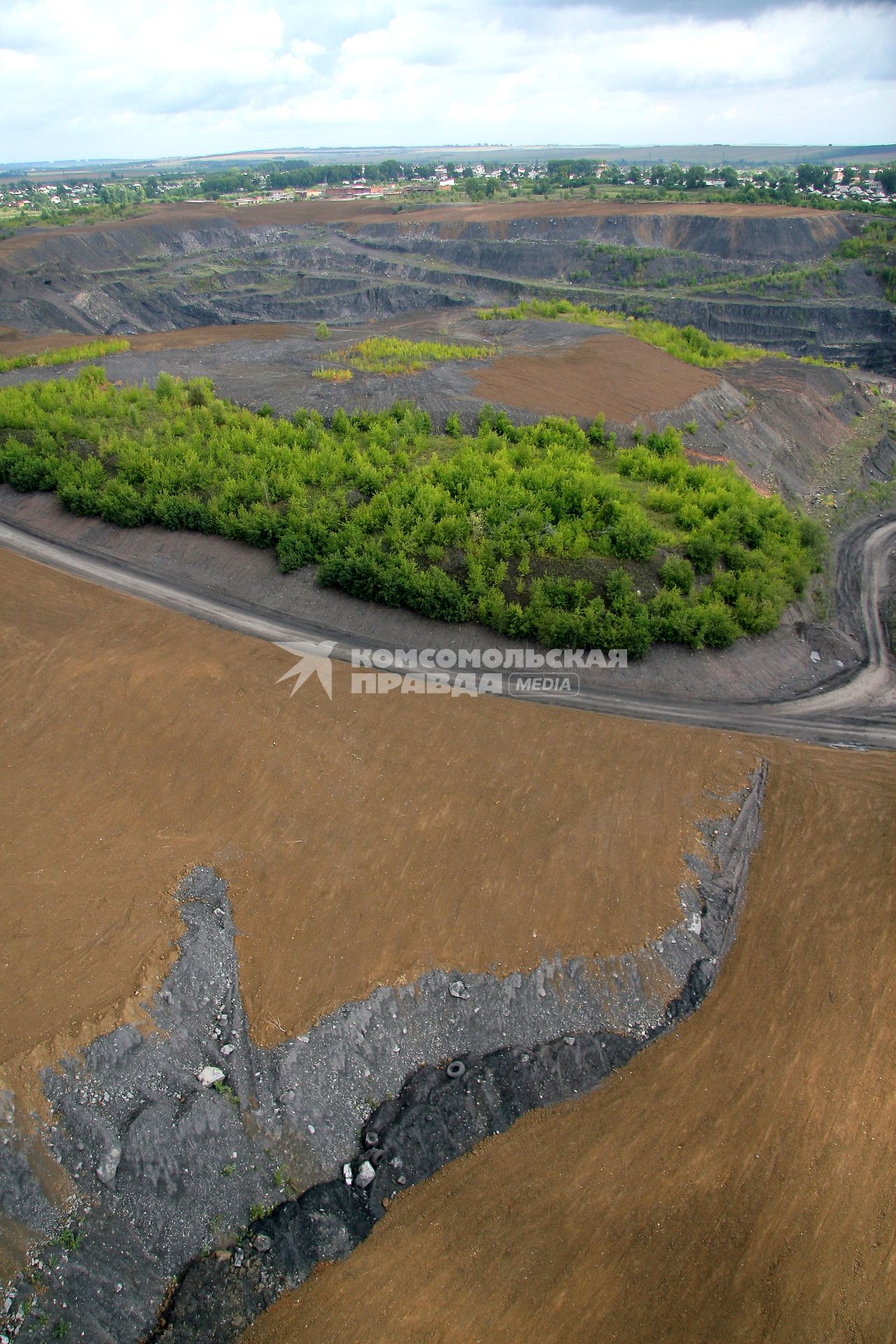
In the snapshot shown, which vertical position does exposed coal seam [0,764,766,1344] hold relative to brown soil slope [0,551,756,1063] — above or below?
below

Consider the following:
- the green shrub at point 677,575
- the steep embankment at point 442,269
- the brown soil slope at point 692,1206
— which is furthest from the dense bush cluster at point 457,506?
the steep embankment at point 442,269

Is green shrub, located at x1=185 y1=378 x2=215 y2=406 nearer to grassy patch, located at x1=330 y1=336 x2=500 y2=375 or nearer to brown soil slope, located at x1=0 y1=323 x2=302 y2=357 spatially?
grassy patch, located at x1=330 y1=336 x2=500 y2=375

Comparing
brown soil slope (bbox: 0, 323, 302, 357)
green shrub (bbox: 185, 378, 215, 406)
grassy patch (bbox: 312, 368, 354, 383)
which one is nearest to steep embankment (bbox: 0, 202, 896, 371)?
brown soil slope (bbox: 0, 323, 302, 357)

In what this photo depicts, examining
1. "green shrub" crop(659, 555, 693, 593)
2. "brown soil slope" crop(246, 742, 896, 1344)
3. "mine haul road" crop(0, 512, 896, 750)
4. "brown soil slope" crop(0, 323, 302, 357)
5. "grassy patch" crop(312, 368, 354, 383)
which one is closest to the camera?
"brown soil slope" crop(246, 742, 896, 1344)

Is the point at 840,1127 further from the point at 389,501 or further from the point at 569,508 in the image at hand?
the point at 389,501

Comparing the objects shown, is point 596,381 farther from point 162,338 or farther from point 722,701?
point 162,338

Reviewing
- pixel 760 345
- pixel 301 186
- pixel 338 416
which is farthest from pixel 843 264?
pixel 301 186
